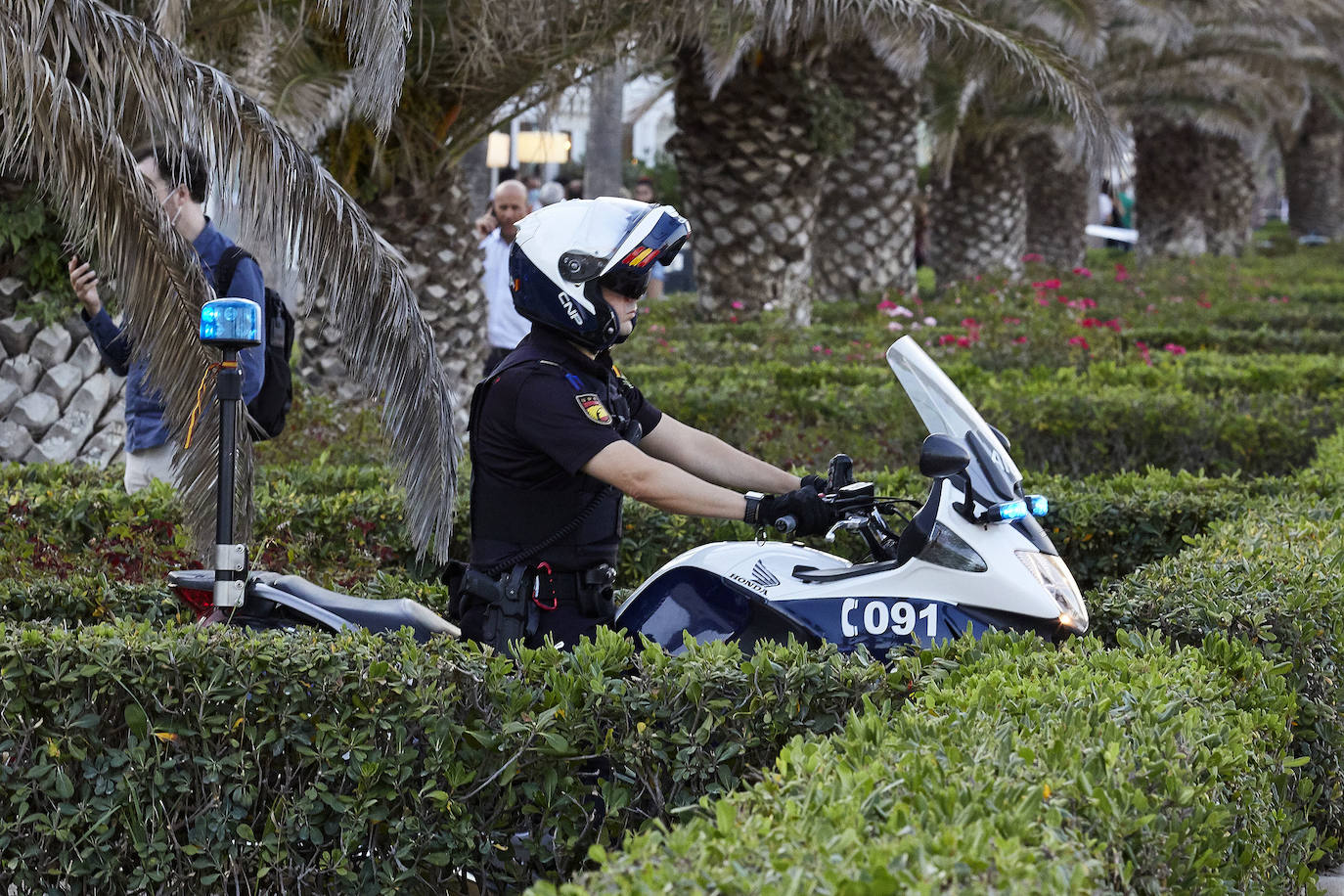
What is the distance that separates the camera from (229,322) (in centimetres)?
380

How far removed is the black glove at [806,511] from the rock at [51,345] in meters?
6.01

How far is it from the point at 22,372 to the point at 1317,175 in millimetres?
36793

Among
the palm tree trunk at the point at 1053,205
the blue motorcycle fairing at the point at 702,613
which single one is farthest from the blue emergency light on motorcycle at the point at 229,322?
the palm tree trunk at the point at 1053,205

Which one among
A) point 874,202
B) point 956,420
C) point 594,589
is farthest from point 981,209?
point 594,589

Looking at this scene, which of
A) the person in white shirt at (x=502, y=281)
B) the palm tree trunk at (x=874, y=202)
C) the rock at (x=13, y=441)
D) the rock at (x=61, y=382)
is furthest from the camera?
the palm tree trunk at (x=874, y=202)

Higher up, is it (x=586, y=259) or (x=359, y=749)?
(x=586, y=259)

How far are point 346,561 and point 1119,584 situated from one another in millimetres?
3006

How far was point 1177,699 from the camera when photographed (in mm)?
3420

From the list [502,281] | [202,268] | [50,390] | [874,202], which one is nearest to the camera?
[202,268]

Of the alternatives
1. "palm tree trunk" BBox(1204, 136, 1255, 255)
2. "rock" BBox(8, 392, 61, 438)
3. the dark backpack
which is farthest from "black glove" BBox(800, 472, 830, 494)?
"palm tree trunk" BBox(1204, 136, 1255, 255)

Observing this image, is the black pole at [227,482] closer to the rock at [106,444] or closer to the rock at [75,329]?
the rock at [75,329]

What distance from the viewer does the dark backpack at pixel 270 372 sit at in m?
5.54

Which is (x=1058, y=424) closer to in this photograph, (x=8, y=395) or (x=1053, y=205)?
(x=8, y=395)

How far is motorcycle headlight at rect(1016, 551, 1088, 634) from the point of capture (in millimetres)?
3953
